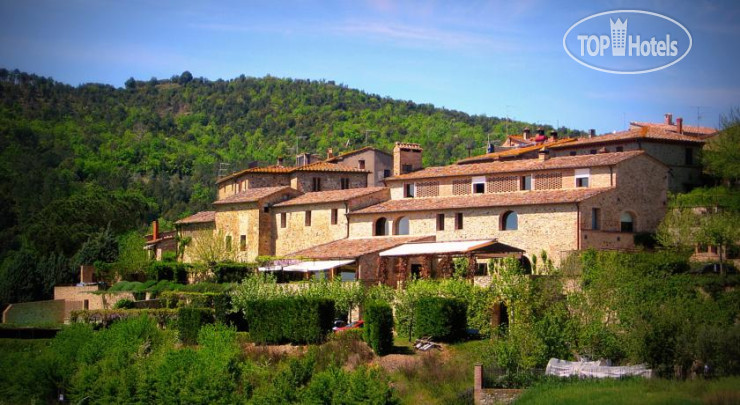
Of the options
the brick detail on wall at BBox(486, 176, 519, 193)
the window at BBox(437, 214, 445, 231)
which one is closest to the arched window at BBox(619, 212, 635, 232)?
the brick detail on wall at BBox(486, 176, 519, 193)

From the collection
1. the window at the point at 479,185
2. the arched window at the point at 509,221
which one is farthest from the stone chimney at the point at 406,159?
the arched window at the point at 509,221

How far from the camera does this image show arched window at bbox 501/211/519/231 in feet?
144

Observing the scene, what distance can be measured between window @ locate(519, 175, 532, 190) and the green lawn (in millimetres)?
17028

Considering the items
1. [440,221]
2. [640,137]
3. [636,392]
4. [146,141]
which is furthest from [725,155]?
[146,141]

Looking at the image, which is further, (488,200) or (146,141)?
(146,141)

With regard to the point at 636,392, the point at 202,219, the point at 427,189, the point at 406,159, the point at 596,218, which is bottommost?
the point at 636,392

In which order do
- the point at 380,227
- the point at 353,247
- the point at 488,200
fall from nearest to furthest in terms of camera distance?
the point at 488,200, the point at 353,247, the point at 380,227

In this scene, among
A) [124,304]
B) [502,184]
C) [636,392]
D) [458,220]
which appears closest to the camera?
[636,392]

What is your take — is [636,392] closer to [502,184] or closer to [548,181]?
[548,181]

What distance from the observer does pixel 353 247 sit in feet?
→ 156

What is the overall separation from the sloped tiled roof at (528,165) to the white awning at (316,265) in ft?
23.9

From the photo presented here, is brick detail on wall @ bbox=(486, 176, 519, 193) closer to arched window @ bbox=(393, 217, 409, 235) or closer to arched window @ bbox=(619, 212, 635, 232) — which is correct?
arched window @ bbox=(393, 217, 409, 235)

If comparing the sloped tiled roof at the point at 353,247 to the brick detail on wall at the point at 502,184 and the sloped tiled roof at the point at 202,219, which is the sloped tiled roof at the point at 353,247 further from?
Answer: the sloped tiled roof at the point at 202,219

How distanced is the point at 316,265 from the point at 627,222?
13998mm
